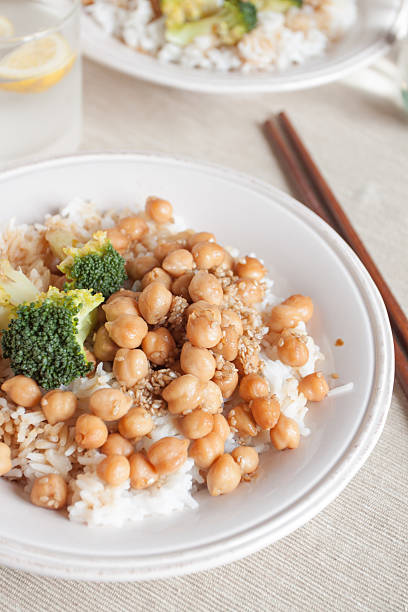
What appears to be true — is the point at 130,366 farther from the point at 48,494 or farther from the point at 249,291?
the point at 249,291

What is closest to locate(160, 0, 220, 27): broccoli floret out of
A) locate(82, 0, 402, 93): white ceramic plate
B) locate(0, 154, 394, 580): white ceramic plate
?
locate(82, 0, 402, 93): white ceramic plate

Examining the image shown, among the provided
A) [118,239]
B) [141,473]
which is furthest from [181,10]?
[141,473]

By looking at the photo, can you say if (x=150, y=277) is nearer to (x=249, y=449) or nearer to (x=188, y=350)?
(x=188, y=350)

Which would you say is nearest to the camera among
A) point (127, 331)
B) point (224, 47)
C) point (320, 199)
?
point (127, 331)

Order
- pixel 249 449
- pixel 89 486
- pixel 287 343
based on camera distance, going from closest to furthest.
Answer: pixel 89 486 < pixel 249 449 < pixel 287 343

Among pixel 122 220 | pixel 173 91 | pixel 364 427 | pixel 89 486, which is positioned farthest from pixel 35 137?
pixel 364 427

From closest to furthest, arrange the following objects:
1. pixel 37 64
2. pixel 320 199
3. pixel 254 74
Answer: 1. pixel 37 64
2. pixel 320 199
3. pixel 254 74
